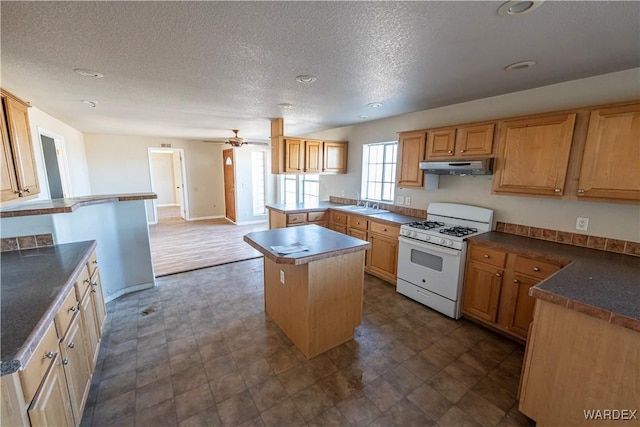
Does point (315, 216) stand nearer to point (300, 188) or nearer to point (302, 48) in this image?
point (300, 188)

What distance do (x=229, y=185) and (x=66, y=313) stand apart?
21.0ft

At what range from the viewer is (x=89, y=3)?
125 centimetres

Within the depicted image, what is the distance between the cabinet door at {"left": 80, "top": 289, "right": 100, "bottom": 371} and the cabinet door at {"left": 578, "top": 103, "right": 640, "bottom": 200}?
394cm

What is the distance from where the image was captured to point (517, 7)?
4.17 ft

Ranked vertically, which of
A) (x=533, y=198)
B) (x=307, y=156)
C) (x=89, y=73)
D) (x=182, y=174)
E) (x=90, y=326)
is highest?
(x=89, y=73)

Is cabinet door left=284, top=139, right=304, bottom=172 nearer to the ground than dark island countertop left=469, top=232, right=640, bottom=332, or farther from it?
farther from it

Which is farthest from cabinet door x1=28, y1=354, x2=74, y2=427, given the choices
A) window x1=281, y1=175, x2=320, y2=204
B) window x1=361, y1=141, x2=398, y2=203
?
window x1=281, y1=175, x2=320, y2=204

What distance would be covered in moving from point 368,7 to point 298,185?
543 centimetres

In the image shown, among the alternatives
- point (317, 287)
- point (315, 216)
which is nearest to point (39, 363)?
point (317, 287)

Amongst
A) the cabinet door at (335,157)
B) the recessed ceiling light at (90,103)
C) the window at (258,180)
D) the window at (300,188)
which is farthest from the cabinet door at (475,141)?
the window at (258,180)

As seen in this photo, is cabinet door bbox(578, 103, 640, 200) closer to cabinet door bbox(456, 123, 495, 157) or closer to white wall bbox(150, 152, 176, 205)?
cabinet door bbox(456, 123, 495, 157)

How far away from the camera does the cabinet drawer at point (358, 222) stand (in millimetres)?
3875

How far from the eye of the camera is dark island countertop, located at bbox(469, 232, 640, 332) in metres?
1.29

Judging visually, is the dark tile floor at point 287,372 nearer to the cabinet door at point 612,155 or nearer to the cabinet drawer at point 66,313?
the cabinet drawer at point 66,313
